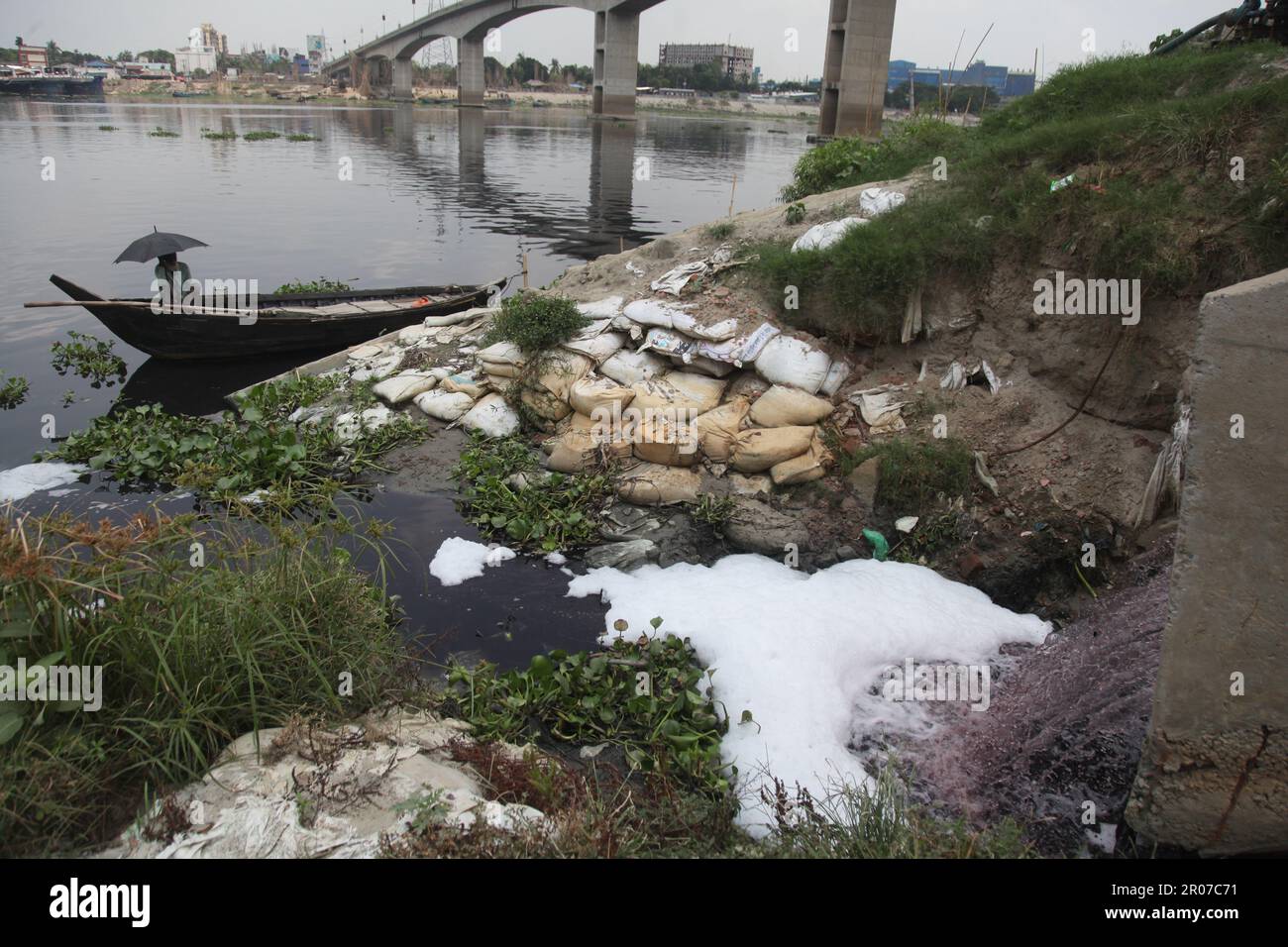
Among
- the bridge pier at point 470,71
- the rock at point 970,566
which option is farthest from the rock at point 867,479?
the bridge pier at point 470,71

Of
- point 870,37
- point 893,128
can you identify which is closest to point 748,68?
point 870,37

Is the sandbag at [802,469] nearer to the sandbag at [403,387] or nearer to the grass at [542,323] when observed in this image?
the grass at [542,323]

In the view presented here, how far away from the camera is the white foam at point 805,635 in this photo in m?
5.34

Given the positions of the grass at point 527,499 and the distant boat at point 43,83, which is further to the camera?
the distant boat at point 43,83

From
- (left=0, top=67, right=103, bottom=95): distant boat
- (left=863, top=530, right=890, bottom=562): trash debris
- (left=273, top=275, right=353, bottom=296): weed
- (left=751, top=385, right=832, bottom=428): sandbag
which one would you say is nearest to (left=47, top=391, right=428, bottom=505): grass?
(left=751, top=385, right=832, bottom=428): sandbag

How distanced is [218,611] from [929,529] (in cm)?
593

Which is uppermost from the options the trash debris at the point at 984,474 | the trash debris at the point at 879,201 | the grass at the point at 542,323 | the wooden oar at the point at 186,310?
the trash debris at the point at 879,201

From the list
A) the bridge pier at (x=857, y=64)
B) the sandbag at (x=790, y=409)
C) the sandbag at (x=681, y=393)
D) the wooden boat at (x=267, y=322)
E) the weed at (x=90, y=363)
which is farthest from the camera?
the bridge pier at (x=857, y=64)

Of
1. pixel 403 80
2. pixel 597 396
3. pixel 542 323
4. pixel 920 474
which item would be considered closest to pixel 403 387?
pixel 542 323

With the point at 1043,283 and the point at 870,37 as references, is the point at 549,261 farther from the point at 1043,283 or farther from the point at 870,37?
the point at 870,37

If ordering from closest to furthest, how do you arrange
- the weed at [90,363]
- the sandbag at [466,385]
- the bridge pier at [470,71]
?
the sandbag at [466,385] → the weed at [90,363] → the bridge pier at [470,71]

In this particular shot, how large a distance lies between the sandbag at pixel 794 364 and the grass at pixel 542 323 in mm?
2443

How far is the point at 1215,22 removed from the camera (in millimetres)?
11438
